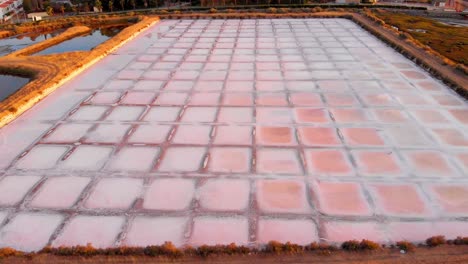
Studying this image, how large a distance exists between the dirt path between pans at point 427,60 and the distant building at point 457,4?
67.7 feet

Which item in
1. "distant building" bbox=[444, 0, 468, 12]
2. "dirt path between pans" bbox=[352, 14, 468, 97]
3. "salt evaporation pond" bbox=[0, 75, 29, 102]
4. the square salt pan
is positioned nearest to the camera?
the square salt pan

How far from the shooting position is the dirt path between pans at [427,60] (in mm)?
11708

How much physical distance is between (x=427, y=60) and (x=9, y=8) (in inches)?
1996

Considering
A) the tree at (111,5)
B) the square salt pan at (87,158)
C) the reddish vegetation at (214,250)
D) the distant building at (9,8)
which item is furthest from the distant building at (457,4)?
the distant building at (9,8)

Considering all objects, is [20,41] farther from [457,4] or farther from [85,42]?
[457,4]

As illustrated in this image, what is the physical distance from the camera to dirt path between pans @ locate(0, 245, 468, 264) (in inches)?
219

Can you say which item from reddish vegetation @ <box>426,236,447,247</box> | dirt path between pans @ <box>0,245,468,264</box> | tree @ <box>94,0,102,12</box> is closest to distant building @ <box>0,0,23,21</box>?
tree @ <box>94,0,102,12</box>

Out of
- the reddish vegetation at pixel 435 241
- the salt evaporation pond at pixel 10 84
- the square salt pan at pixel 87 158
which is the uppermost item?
the salt evaporation pond at pixel 10 84

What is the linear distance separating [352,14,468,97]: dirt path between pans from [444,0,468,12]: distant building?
2065 cm

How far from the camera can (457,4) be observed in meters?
36.2

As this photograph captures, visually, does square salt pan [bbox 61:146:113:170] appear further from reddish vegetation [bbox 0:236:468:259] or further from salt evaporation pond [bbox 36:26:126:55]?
salt evaporation pond [bbox 36:26:126:55]

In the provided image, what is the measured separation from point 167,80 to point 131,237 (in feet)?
24.4

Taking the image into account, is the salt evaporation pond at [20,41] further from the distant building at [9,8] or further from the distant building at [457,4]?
the distant building at [457,4]

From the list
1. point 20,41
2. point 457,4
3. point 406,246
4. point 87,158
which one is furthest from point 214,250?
point 457,4
